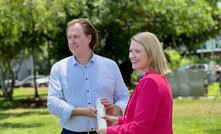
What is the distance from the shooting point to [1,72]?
2817cm

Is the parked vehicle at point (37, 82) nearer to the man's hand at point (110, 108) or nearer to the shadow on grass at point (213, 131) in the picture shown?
the shadow on grass at point (213, 131)

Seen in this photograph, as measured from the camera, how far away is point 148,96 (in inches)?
117

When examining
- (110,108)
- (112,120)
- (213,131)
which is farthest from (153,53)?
(213,131)

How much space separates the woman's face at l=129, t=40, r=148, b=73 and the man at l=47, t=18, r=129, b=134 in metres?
0.66

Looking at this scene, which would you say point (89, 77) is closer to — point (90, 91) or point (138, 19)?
point (90, 91)

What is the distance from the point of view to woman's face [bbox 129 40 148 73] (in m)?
3.12

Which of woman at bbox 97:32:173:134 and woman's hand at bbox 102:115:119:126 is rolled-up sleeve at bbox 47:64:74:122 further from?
woman at bbox 97:32:173:134

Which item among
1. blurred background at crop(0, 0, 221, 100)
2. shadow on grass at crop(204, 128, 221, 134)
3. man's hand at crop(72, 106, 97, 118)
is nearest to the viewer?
man's hand at crop(72, 106, 97, 118)

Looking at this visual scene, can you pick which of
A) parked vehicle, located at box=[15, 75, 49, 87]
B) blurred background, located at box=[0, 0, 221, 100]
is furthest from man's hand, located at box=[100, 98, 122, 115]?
parked vehicle, located at box=[15, 75, 49, 87]

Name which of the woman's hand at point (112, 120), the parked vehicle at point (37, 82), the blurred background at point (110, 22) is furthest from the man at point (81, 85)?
the parked vehicle at point (37, 82)

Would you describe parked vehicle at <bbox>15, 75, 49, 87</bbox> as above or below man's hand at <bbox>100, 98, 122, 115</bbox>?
below

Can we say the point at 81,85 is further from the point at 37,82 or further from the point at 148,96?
the point at 37,82

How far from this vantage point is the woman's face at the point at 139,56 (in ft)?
10.2

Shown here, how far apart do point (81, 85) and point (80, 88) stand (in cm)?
3
